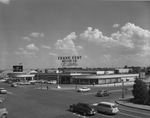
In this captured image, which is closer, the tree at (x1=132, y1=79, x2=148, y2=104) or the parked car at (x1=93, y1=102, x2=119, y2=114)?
the parked car at (x1=93, y1=102, x2=119, y2=114)

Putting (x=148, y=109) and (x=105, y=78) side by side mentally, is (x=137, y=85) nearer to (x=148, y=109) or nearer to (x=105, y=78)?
(x=148, y=109)

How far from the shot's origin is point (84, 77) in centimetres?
7494

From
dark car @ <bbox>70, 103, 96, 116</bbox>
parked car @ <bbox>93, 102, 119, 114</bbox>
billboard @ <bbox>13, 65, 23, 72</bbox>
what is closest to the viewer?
dark car @ <bbox>70, 103, 96, 116</bbox>

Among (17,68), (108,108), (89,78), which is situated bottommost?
(108,108)

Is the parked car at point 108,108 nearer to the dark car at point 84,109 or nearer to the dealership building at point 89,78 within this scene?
the dark car at point 84,109

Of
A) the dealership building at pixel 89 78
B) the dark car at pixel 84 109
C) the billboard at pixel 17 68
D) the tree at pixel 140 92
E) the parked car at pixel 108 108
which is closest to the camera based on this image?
the dark car at pixel 84 109

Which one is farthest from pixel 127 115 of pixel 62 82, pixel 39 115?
pixel 62 82

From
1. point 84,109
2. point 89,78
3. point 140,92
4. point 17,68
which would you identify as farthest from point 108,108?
point 17,68

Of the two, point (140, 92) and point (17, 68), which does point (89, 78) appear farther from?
point (140, 92)

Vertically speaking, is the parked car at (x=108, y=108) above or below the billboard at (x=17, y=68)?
below

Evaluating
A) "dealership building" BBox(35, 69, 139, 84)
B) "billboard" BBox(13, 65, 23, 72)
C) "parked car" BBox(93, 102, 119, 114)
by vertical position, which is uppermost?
"billboard" BBox(13, 65, 23, 72)

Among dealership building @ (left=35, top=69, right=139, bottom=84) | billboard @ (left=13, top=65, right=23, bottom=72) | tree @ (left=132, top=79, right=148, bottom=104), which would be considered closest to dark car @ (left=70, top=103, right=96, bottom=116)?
tree @ (left=132, top=79, right=148, bottom=104)

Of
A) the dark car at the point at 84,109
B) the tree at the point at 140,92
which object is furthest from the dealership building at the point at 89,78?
the dark car at the point at 84,109

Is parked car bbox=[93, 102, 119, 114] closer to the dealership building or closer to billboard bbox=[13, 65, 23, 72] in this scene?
the dealership building
